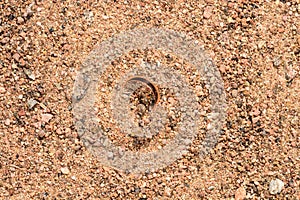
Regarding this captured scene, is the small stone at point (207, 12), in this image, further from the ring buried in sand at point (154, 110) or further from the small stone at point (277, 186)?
the small stone at point (277, 186)

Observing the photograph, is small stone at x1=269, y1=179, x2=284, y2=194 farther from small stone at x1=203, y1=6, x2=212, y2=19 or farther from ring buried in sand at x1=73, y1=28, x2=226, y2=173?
small stone at x1=203, y1=6, x2=212, y2=19

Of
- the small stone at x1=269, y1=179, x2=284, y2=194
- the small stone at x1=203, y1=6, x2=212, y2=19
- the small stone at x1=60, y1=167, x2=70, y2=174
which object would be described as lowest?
the small stone at x1=60, y1=167, x2=70, y2=174

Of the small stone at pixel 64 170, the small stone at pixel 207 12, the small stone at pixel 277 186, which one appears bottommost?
the small stone at pixel 64 170

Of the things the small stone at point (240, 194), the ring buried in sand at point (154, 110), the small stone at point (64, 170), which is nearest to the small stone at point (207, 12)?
the ring buried in sand at point (154, 110)

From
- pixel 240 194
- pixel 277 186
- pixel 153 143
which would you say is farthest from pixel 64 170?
pixel 277 186

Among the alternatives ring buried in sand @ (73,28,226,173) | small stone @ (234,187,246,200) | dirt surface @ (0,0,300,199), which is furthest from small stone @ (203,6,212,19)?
small stone @ (234,187,246,200)

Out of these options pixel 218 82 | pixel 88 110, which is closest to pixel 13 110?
pixel 88 110

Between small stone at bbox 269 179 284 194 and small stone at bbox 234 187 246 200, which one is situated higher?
small stone at bbox 269 179 284 194
